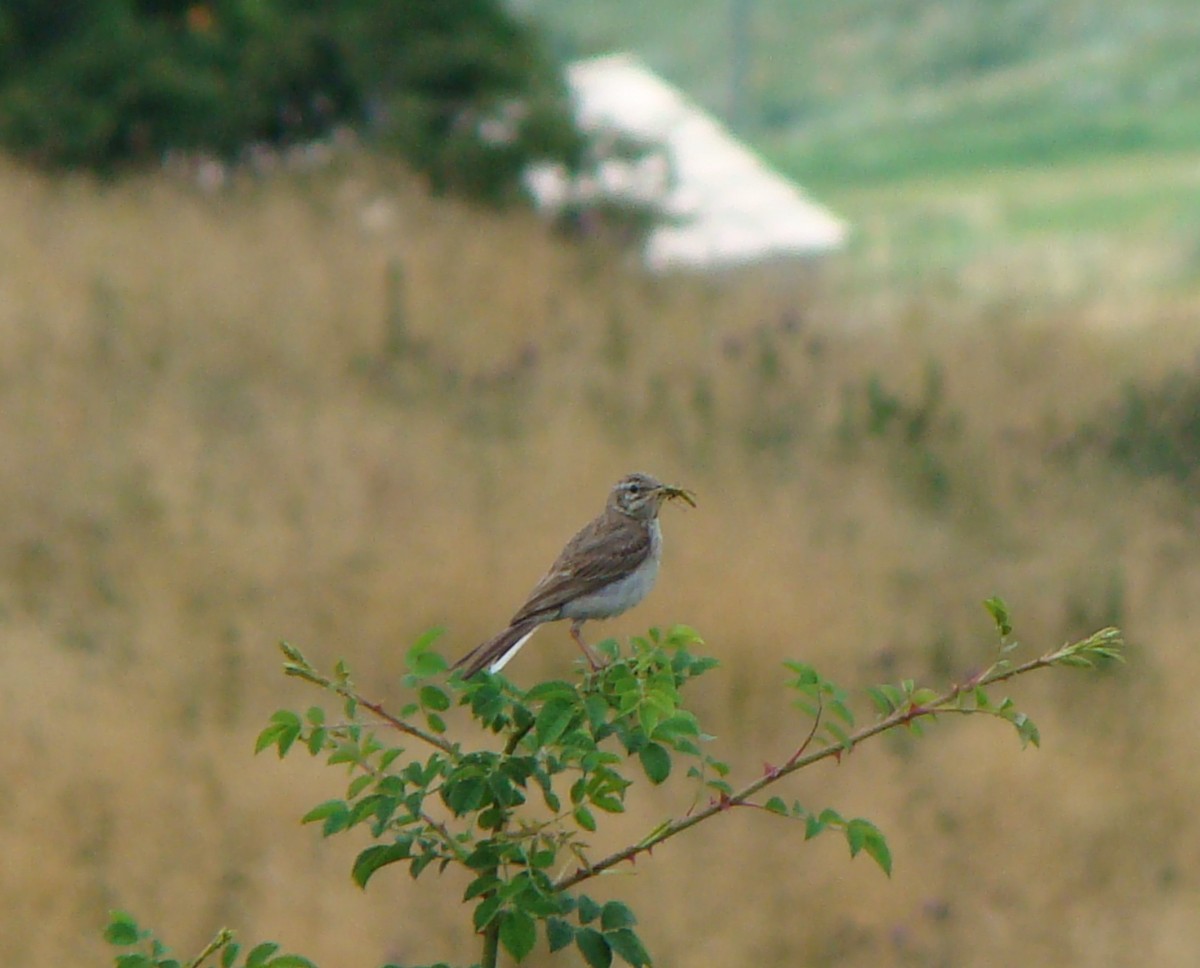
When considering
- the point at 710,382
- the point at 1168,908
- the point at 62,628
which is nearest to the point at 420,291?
the point at 710,382

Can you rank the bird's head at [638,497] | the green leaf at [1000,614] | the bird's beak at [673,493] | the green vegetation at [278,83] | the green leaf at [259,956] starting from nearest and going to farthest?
1. the green leaf at [259,956]
2. the green leaf at [1000,614]
3. the bird's beak at [673,493]
4. the bird's head at [638,497]
5. the green vegetation at [278,83]

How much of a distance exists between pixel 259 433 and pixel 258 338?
71.1 inches

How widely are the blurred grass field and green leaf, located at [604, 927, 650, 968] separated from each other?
4149 millimetres

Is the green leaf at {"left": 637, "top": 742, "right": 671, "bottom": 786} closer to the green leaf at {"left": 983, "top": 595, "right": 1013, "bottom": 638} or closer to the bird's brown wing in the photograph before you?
the green leaf at {"left": 983, "top": 595, "right": 1013, "bottom": 638}

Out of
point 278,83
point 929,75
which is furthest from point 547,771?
point 929,75

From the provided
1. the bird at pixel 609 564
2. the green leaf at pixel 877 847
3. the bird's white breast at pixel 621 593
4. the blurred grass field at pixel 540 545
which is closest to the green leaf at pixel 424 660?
the green leaf at pixel 877 847

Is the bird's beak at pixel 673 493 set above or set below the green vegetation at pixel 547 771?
above

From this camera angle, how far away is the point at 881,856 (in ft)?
7.32

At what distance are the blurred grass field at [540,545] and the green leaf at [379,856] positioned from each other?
160 inches

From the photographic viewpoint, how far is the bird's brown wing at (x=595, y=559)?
131 inches

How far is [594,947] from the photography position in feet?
7.25

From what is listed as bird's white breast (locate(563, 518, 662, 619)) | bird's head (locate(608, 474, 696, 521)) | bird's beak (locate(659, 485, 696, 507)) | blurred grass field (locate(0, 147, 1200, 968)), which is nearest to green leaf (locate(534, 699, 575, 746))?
bird's beak (locate(659, 485, 696, 507))

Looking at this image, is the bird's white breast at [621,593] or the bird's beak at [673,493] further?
the bird's white breast at [621,593]

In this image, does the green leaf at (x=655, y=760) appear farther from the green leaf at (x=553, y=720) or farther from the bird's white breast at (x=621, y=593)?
the bird's white breast at (x=621, y=593)
